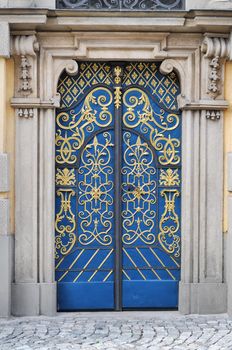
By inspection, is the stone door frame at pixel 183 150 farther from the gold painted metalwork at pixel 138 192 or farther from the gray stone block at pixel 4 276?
the gold painted metalwork at pixel 138 192

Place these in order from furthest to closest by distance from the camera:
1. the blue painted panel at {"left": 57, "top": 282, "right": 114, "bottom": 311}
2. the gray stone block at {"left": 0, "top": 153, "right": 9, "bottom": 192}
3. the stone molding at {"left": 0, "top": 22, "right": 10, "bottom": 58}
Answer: the blue painted panel at {"left": 57, "top": 282, "right": 114, "bottom": 311} → the gray stone block at {"left": 0, "top": 153, "right": 9, "bottom": 192} → the stone molding at {"left": 0, "top": 22, "right": 10, "bottom": 58}

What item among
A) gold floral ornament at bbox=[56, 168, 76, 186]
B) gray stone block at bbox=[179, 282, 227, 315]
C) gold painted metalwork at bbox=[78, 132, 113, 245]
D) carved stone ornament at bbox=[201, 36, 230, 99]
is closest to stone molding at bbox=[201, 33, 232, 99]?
carved stone ornament at bbox=[201, 36, 230, 99]

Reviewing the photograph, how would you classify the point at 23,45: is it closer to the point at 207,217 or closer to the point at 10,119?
the point at 10,119

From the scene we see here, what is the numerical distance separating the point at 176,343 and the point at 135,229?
162 centimetres

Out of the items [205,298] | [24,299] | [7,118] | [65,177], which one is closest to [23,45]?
[7,118]

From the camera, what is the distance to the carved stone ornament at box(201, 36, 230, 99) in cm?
816

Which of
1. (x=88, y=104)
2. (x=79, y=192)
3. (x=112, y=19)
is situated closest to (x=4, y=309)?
(x=79, y=192)

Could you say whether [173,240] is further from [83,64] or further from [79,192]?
[83,64]

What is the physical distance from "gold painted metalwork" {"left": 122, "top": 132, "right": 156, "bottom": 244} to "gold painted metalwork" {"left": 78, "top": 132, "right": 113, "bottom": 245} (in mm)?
177

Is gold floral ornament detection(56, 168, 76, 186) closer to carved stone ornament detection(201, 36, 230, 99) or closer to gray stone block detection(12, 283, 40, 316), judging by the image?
gray stone block detection(12, 283, 40, 316)

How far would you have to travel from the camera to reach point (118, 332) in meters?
7.66

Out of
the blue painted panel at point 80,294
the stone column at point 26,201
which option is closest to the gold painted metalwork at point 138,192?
the blue painted panel at point 80,294

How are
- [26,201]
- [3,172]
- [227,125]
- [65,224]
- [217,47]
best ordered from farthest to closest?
[65,224] → [227,125] → [26,201] → [217,47] → [3,172]

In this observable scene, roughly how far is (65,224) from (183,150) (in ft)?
5.01
